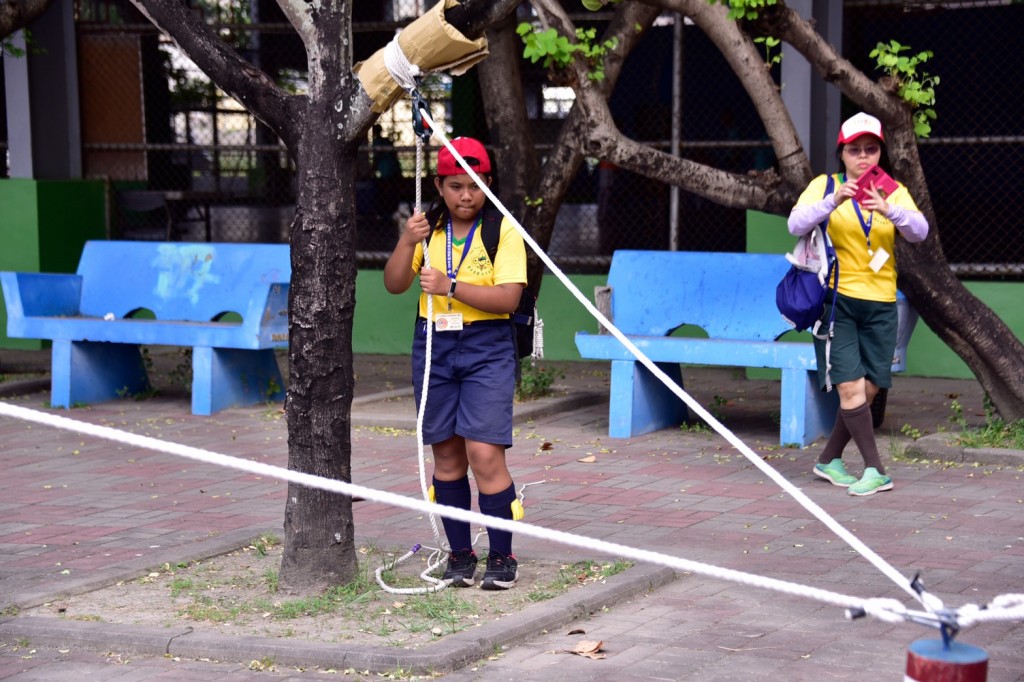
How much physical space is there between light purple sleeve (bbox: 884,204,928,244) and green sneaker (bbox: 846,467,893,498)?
1.23 metres

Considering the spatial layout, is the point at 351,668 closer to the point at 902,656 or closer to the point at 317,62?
the point at 902,656

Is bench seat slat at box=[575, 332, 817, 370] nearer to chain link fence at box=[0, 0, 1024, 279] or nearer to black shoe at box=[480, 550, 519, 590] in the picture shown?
black shoe at box=[480, 550, 519, 590]

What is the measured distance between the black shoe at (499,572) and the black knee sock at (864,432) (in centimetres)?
257

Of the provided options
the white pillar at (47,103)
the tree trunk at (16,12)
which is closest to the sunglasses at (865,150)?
the tree trunk at (16,12)

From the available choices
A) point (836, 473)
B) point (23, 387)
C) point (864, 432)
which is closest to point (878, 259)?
point (864, 432)

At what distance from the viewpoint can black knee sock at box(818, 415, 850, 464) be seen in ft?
24.9

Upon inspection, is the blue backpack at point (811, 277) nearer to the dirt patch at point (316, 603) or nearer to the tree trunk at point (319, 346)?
the dirt patch at point (316, 603)

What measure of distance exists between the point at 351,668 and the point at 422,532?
195 centimetres

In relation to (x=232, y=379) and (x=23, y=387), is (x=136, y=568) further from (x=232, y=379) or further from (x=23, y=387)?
(x=23, y=387)

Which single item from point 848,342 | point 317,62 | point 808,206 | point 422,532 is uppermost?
point 317,62

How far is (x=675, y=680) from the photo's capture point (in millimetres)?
4531

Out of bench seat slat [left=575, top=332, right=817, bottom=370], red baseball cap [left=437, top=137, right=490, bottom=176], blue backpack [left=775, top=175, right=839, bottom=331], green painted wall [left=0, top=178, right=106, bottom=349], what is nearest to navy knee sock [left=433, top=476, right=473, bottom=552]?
red baseball cap [left=437, top=137, right=490, bottom=176]

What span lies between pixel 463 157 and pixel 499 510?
4.50 ft

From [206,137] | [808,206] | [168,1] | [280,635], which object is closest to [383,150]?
[206,137]
